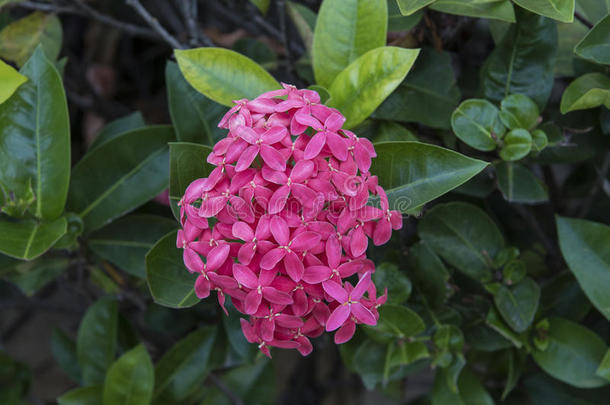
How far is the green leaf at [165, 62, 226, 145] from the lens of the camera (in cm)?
128

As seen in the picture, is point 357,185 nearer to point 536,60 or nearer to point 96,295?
point 536,60

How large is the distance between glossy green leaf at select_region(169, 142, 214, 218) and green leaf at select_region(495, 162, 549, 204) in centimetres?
61

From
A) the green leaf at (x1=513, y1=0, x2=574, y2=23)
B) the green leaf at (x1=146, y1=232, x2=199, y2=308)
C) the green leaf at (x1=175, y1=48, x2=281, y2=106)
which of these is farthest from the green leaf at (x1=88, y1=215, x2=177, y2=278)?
the green leaf at (x1=513, y1=0, x2=574, y2=23)

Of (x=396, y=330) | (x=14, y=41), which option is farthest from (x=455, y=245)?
(x=14, y=41)

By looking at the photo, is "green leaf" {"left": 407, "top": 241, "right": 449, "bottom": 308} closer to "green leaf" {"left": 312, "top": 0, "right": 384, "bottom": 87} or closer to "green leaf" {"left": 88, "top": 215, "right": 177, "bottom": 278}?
"green leaf" {"left": 312, "top": 0, "right": 384, "bottom": 87}

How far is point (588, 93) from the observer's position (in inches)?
43.6

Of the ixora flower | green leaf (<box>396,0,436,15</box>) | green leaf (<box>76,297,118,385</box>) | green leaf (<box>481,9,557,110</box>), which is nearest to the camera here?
the ixora flower

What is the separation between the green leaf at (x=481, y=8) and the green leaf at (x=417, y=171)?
11.7 inches

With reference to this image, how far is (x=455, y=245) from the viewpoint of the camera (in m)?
1.33

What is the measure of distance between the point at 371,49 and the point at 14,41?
3.00ft

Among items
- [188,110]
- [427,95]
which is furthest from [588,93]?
[188,110]

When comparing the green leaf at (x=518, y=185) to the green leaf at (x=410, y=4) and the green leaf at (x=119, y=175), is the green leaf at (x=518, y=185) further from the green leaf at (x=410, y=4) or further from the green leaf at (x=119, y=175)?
the green leaf at (x=119, y=175)

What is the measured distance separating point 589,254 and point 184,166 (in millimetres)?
827

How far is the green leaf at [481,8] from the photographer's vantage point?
1.11 meters
